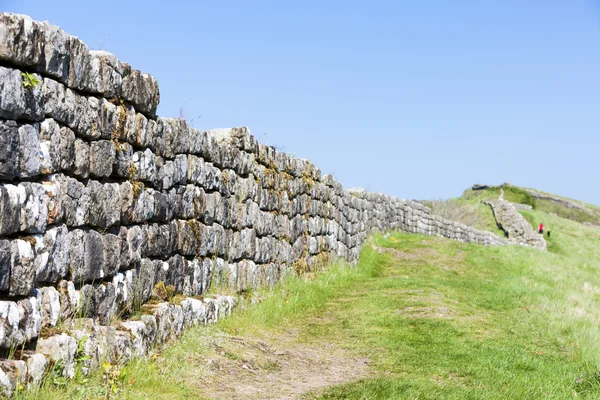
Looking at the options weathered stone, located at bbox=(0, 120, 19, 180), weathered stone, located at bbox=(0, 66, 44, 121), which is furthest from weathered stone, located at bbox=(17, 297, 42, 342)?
weathered stone, located at bbox=(0, 66, 44, 121)

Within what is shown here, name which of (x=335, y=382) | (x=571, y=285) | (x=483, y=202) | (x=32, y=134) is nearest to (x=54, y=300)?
(x=32, y=134)

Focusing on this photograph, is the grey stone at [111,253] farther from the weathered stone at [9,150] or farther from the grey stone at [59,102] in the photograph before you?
the weathered stone at [9,150]

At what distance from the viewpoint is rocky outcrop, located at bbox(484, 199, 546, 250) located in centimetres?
3953

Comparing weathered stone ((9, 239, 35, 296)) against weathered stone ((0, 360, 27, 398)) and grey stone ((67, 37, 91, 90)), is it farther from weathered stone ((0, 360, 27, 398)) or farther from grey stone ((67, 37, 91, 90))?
grey stone ((67, 37, 91, 90))

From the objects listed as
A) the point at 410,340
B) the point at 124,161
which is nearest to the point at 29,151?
Answer: the point at 124,161

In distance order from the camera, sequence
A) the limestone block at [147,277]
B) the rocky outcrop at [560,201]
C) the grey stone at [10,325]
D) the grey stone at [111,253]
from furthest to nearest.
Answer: the rocky outcrop at [560,201], the limestone block at [147,277], the grey stone at [111,253], the grey stone at [10,325]

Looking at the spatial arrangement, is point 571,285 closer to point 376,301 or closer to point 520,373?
point 376,301

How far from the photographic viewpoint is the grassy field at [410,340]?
263 inches

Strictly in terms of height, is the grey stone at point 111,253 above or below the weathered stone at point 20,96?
below

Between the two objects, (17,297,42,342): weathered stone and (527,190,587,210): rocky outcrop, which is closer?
(17,297,42,342): weathered stone

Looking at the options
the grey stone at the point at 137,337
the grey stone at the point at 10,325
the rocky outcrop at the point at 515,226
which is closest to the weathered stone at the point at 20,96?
the grey stone at the point at 10,325

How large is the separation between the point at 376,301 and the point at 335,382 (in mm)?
5179

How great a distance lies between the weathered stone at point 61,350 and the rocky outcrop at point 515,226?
34.4m

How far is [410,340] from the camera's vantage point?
9.59 metres
